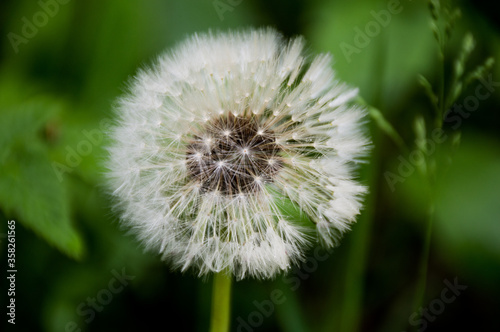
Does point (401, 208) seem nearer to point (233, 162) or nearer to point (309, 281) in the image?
point (309, 281)

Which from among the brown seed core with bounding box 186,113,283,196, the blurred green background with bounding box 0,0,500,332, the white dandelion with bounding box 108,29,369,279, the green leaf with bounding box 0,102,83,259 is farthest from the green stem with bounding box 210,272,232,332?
the blurred green background with bounding box 0,0,500,332

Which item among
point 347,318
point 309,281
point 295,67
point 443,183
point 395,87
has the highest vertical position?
point 395,87

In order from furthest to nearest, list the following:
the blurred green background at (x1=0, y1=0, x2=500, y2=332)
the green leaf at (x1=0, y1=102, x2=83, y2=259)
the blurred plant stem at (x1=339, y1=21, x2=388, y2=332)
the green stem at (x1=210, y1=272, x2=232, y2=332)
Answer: the blurred green background at (x1=0, y1=0, x2=500, y2=332)
the blurred plant stem at (x1=339, y1=21, x2=388, y2=332)
the green leaf at (x1=0, y1=102, x2=83, y2=259)
the green stem at (x1=210, y1=272, x2=232, y2=332)

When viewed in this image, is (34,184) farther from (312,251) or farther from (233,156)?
(312,251)

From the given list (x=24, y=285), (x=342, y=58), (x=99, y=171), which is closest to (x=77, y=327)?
(x=24, y=285)

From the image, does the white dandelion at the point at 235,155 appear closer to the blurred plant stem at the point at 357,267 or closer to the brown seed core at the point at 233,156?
the brown seed core at the point at 233,156

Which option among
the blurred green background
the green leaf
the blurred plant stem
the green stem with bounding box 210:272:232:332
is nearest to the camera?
the green stem with bounding box 210:272:232:332

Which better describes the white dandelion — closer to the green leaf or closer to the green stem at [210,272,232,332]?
the green stem at [210,272,232,332]

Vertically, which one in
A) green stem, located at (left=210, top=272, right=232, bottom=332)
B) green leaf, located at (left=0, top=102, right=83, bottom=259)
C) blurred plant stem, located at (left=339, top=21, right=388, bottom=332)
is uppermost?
green leaf, located at (left=0, top=102, right=83, bottom=259)
